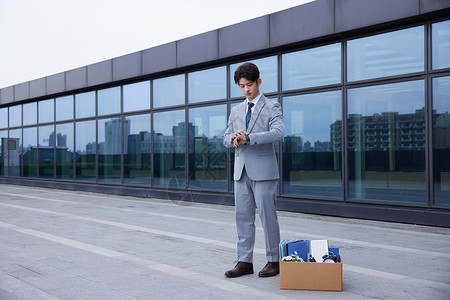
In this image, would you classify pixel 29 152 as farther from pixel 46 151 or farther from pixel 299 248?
pixel 299 248

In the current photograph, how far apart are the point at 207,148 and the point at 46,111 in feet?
29.3

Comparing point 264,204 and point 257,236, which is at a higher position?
point 264,204

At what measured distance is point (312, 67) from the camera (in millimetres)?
9328

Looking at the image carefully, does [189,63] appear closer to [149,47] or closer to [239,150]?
[149,47]

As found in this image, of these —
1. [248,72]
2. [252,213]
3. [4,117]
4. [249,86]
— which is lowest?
[252,213]

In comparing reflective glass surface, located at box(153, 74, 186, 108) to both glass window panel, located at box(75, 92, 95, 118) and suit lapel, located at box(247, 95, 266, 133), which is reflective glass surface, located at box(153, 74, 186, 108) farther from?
suit lapel, located at box(247, 95, 266, 133)

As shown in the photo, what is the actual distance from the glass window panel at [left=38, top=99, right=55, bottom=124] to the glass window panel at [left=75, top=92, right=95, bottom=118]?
1814 millimetres

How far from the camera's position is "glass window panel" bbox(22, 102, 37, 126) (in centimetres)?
1873

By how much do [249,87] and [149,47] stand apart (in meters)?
8.83

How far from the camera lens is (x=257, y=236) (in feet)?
21.9

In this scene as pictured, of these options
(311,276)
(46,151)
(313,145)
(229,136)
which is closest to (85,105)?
(46,151)

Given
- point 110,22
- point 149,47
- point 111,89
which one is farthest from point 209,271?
point 110,22

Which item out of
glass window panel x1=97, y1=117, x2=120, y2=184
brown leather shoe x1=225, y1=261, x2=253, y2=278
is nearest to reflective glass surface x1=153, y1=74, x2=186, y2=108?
glass window panel x1=97, y1=117, x2=120, y2=184

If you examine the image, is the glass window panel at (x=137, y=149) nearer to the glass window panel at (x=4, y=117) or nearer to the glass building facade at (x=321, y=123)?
the glass building facade at (x=321, y=123)
